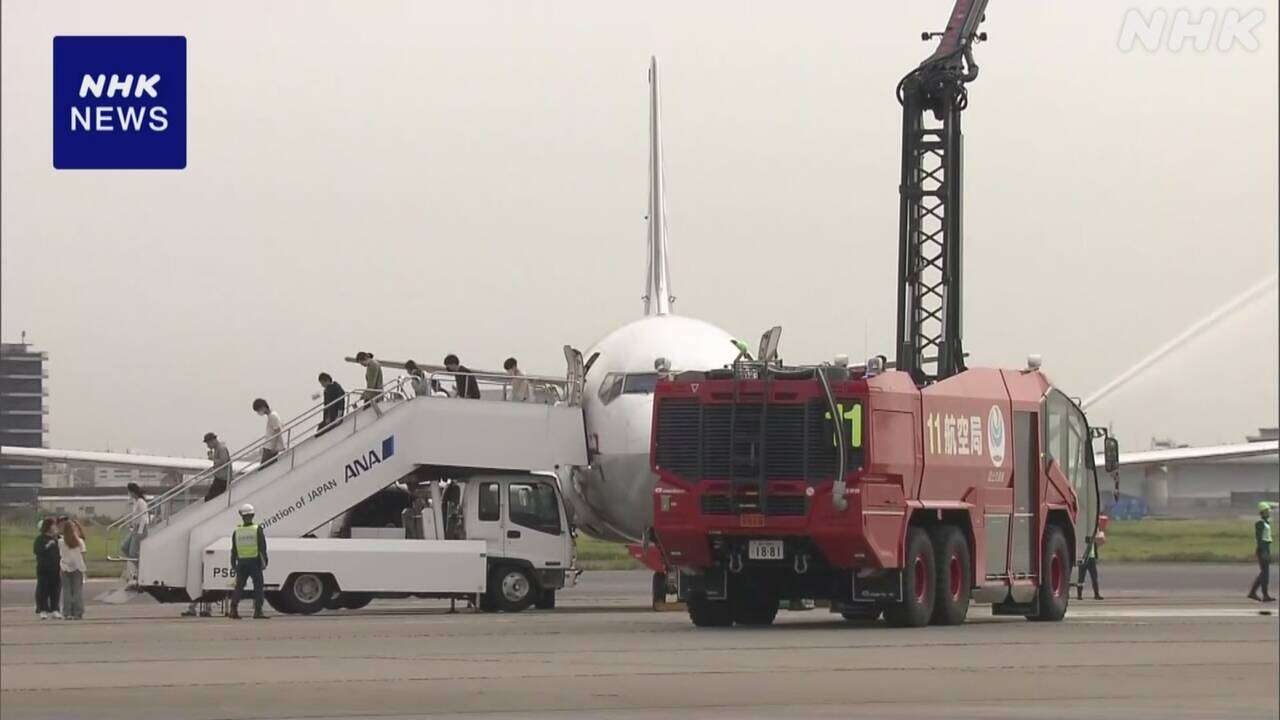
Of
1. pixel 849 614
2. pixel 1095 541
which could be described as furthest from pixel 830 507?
pixel 1095 541

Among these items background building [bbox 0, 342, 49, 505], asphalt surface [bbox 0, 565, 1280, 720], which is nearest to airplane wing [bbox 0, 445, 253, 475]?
asphalt surface [bbox 0, 565, 1280, 720]

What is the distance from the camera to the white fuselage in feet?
110

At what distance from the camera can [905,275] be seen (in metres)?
A: 39.4

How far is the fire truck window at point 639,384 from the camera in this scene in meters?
33.8

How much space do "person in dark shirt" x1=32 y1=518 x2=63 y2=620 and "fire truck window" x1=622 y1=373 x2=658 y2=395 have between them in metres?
8.63

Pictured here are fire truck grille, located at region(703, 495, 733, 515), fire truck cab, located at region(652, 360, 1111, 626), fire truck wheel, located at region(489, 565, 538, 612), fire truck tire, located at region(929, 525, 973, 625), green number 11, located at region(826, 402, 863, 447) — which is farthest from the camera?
fire truck wheel, located at region(489, 565, 538, 612)

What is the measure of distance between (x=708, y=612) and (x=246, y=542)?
21.4 ft

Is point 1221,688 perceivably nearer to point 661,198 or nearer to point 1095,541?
point 1095,541

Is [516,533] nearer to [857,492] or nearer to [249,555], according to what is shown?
[249,555]

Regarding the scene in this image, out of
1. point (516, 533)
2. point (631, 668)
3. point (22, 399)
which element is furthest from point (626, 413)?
point (22, 399)

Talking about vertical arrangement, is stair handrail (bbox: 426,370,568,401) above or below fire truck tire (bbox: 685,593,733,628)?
above

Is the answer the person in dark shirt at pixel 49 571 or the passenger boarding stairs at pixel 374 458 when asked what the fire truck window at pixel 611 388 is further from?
the person in dark shirt at pixel 49 571

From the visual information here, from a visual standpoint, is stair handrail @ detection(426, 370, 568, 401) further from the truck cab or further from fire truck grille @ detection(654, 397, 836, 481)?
fire truck grille @ detection(654, 397, 836, 481)

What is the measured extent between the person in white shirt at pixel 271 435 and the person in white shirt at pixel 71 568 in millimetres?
3493
